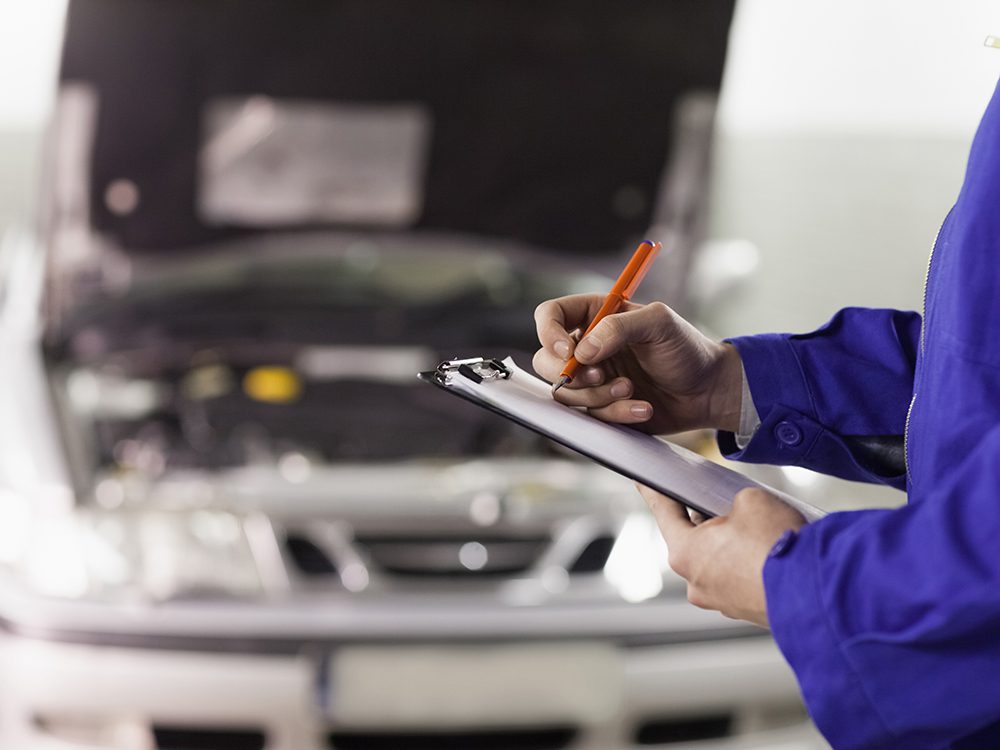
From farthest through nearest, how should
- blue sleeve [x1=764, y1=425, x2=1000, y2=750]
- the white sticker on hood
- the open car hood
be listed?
the white sticker on hood → the open car hood → blue sleeve [x1=764, y1=425, x2=1000, y2=750]

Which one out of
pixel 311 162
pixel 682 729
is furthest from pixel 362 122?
pixel 682 729

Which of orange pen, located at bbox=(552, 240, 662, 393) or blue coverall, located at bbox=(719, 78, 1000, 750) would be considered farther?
orange pen, located at bbox=(552, 240, 662, 393)

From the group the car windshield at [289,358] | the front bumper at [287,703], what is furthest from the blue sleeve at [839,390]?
the car windshield at [289,358]

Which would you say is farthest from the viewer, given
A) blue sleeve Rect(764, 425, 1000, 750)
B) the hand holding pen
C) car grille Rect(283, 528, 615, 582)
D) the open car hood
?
the open car hood

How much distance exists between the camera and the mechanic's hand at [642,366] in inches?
35.4

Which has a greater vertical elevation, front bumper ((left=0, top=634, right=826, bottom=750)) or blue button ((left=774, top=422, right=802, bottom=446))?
blue button ((left=774, top=422, right=802, bottom=446))

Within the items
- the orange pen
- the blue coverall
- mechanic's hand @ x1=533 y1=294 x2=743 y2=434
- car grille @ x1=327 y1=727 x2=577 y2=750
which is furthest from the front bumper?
the blue coverall

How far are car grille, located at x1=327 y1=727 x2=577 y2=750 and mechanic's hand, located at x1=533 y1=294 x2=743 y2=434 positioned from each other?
0.83 meters

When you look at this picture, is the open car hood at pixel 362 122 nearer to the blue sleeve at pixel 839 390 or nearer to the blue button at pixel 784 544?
the blue sleeve at pixel 839 390

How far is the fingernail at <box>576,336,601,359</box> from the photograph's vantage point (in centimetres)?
87

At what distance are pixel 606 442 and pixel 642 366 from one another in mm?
184

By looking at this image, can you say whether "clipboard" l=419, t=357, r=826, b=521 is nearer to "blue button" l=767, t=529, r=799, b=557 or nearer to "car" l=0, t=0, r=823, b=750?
"blue button" l=767, t=529, r=799, b=557

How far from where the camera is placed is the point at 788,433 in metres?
1.01

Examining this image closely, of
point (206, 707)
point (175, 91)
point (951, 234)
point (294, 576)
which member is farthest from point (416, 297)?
point (951, 234)
